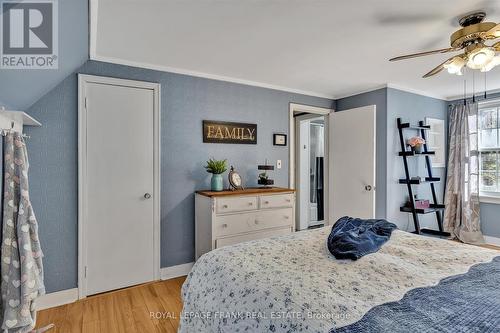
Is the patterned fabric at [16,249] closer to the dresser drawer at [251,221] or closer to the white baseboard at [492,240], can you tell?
the dresser drawer at [251,221]

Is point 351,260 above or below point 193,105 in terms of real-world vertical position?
below

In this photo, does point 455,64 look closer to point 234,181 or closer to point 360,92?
point 360,92

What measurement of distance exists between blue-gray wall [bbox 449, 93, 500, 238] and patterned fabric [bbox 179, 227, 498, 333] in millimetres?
3027

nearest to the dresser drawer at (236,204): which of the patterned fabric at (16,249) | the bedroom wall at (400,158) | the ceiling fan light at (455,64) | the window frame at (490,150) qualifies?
the patterned fabric at (16,249)

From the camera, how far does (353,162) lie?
12.4ft

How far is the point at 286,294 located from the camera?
1185mm

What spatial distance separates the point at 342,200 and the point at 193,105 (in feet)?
7.84

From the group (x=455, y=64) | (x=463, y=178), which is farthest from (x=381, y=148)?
(x=455, y=64)

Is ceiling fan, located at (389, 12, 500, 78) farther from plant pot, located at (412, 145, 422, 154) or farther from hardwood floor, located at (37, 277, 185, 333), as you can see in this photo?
hardwood floor, located at (37, 277, 185, 333)

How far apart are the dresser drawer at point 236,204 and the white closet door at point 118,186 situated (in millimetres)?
722

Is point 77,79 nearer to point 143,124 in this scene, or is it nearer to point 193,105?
point 143,124

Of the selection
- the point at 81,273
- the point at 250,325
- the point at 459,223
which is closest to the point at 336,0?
the point at 250,325

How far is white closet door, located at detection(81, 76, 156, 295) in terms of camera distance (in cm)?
259

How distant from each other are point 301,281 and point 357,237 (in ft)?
2.10
